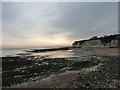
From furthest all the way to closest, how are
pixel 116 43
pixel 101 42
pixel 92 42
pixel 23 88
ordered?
pixel 92 42
pixel 101 42
pixel 116 43
pixel 23 88

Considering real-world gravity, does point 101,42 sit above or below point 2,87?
above

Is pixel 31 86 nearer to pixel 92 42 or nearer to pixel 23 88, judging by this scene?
pixel 23 88

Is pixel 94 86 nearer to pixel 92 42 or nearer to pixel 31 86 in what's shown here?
pixel 31 86

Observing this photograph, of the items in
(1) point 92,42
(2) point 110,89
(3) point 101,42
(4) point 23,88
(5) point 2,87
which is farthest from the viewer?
(1) point 92,42

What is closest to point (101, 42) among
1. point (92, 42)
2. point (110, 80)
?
point (92, 42)

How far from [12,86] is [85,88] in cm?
797

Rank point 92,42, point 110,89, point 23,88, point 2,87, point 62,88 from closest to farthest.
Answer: point 110,89, point 62,88, point 23,88, point 2,87, point 92,42

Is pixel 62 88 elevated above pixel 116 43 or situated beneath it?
situated beneath

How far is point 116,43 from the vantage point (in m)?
85.3

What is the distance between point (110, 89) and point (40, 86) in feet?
22.8

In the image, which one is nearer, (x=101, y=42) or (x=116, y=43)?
(x=116, y=43)

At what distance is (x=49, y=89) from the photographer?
44.3ft

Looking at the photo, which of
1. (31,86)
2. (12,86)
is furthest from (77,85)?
(12,86)

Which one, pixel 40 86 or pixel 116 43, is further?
pixel 116 43
